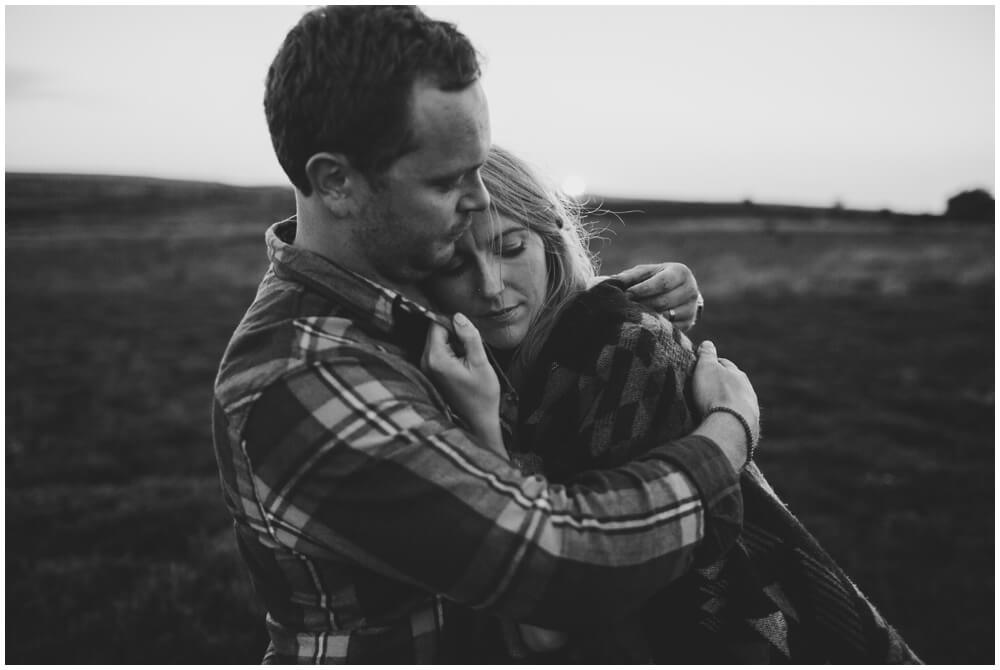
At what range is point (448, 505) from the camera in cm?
145

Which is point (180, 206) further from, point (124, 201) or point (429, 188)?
point (429, 188)

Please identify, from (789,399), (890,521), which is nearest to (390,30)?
(890,521)

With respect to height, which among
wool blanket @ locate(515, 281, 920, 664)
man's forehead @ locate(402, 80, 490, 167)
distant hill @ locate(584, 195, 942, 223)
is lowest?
distant hill @ locate(584, 195, 942, 223)

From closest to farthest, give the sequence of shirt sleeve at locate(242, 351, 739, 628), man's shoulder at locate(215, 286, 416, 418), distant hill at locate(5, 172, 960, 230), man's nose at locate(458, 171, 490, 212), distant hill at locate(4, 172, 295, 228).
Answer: shirt sleeve at locate(242, 351, 739, 628) < man's shoulder at locate(215, 286, 416, 418) < man's nose at locate(458, 171, 490, 212) < distant hill at locate(5, 172, 960, 230) < distant hill at locate(4, 172, 295, 228)

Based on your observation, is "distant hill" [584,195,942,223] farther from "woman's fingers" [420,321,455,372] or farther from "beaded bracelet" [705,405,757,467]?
"woman's fingers" [420,321,455,372]

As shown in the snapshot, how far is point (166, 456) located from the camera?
321 inches

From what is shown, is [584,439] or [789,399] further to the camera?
[789,399]

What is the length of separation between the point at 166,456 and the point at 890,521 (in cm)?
739

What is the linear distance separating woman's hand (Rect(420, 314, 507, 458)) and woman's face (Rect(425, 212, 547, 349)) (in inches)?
24.8

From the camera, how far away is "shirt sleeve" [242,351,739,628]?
1453 mm

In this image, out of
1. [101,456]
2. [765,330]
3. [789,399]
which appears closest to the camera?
[101,456]

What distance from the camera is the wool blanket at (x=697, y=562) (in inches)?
72.7

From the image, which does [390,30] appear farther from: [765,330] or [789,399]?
[765,330]

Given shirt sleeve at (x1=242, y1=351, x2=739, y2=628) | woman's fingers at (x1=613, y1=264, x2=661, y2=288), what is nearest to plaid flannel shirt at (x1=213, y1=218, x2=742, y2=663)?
shirt sleeve at (x1=242, y1=351, x2=739, y2=628)
